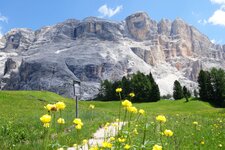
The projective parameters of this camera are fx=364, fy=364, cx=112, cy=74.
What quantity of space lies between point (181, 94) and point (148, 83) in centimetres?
987

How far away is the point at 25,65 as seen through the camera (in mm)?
186625

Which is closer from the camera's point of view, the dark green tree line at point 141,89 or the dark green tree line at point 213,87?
the dark green tree line at point 213,87

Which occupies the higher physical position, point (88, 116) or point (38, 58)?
point (38, 58)

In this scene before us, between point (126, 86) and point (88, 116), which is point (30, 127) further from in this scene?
point (126, 86)

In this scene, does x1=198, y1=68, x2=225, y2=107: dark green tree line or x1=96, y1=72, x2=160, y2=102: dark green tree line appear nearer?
x1=198, y1=68, x2=225, y2=107: dark green tree line

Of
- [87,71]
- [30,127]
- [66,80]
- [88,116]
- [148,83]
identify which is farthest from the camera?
[87,71]

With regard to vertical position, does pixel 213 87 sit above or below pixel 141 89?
below

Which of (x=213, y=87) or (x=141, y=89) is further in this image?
(x=141, y=89)

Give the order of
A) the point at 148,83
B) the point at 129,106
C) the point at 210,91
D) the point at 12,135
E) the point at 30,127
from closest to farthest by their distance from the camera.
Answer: the point at 129,106 < the point at 12,135 < the point at 30,127 < the point at 210,91 < the point at 148,83

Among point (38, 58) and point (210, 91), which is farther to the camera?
point (38, 58)

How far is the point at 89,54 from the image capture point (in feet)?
641

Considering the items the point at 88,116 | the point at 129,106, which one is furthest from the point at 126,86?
the point at 129,106

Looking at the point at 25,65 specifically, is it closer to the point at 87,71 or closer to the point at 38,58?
the point at 38,58

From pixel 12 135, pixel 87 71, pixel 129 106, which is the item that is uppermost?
pixel 87 71
